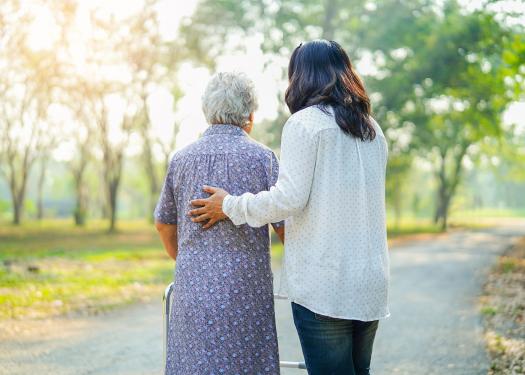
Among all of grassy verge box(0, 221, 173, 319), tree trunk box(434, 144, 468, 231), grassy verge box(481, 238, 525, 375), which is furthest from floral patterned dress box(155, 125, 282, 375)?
tree trunk box(434, 144, 468, 231)

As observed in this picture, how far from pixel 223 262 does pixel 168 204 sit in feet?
1.35

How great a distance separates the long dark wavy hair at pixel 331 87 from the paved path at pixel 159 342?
3051mm

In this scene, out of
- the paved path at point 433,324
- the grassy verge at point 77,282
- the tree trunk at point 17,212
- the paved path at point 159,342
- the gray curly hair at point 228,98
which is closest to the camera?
the gray curly hair at point 228,98

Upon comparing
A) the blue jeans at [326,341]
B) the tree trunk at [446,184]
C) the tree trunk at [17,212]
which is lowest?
the tree trunk at [17,212]

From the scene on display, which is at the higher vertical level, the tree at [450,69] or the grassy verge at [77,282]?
the tree at [450,69]

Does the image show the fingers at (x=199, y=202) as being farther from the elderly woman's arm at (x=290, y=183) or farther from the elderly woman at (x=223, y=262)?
the elderly woman's arm at (x=290, y=183)

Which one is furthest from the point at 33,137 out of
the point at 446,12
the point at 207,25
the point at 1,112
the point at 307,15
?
the point at 446,12

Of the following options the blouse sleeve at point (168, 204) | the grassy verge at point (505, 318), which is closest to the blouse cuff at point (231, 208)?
the blouse sleeve at point (168, 204)

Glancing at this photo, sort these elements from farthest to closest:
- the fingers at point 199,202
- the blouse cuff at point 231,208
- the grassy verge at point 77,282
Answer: the grassy verge at point 77,282, the fingers at point 199,202, the blouse cuff at point 231,208

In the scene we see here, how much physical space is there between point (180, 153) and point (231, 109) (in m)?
0.29

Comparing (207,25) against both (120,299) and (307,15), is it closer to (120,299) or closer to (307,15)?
(307,15)

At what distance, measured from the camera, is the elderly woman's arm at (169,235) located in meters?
2.99

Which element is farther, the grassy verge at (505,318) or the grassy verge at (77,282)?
the grassy verge at (77,282)

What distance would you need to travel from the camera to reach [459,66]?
20.6m
